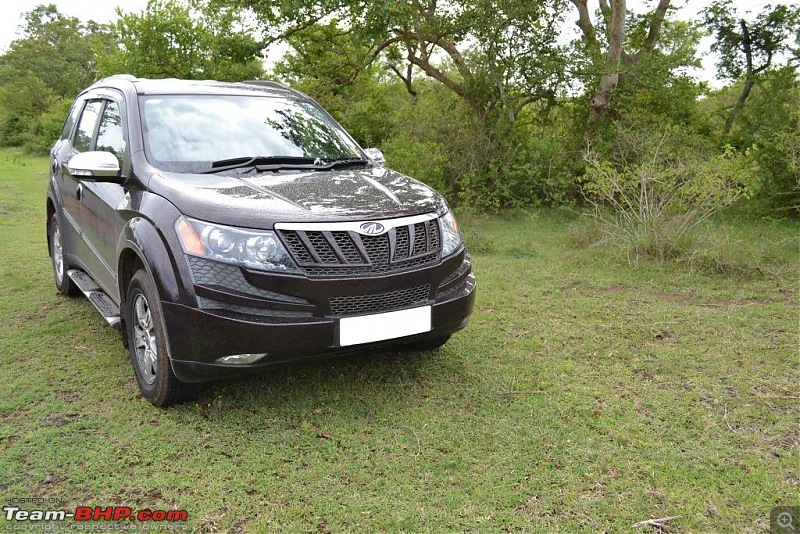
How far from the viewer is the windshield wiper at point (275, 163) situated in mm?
3514

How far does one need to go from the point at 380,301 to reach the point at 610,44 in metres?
8.94

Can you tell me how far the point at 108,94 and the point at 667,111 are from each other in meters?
9.58

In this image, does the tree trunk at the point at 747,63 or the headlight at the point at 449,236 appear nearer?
the headlight at the point at 449,236

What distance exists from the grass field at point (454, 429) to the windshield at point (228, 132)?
132 cm

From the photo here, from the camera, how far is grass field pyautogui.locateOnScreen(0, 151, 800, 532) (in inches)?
101

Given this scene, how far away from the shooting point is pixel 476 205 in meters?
10.3

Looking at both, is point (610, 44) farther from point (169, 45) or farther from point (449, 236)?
point (169, 45)

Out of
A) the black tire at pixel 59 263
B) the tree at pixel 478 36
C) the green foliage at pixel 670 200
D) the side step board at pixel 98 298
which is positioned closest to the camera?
the side step board at pixel 98 298

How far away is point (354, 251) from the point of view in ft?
9.78

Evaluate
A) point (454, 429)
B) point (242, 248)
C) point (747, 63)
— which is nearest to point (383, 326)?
point (454, 429)

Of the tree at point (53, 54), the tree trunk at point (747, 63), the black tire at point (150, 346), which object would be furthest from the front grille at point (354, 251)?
the tree at point (53, 54)

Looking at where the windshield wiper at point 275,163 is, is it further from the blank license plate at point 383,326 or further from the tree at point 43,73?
the tree at point 43,73

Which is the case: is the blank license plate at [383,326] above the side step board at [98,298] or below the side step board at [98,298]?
above

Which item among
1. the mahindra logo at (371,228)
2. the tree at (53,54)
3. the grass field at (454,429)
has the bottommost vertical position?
the grass field at (454,429)
